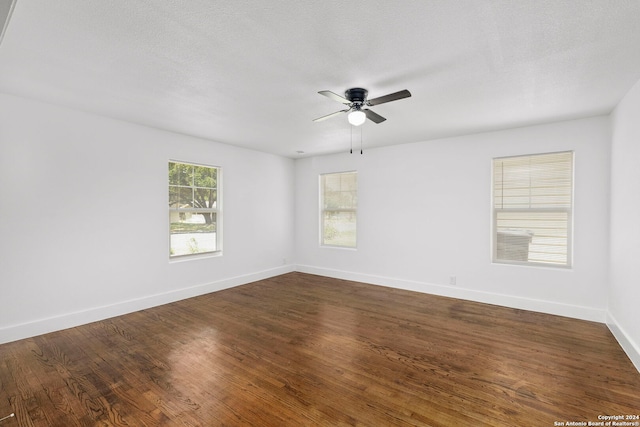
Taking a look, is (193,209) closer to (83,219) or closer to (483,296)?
(83,219)

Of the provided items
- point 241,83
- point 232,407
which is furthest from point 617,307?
point 241,83

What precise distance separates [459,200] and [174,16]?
4.31m

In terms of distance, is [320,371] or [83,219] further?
[83,219]

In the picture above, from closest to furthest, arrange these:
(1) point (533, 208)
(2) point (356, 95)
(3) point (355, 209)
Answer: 1. (2) point (356, 95)
2. (1) point (533, 208)
3. (3) point (355, 209)

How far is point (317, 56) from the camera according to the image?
2.22 metres

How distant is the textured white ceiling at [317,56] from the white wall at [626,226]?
32 cm

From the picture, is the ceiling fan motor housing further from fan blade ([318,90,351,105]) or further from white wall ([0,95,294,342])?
white wall ([0,95,294,342])

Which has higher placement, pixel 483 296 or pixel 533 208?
pixel 533 208

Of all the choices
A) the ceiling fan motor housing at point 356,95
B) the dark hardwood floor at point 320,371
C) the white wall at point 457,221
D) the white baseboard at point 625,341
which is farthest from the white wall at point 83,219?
the white baseboard at point 625,341

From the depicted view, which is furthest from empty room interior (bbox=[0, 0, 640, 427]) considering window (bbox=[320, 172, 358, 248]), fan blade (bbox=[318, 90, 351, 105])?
window (bbox=[320, 172, 358, 248])

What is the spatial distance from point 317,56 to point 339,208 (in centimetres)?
402

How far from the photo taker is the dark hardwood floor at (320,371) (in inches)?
77.4

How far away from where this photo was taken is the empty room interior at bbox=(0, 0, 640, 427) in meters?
1.94

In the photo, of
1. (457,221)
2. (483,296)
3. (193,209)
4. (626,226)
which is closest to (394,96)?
(626,226)
